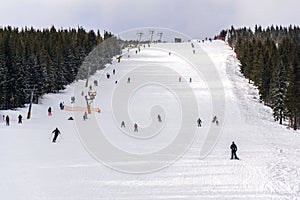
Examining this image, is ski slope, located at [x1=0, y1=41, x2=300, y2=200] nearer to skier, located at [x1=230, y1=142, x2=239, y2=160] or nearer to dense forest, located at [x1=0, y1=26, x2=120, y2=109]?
skier, located at [x1=230, y1=142, x2=239, y2=160]

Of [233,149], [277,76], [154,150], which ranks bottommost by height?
[154,150]

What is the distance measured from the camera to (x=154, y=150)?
24094 mm

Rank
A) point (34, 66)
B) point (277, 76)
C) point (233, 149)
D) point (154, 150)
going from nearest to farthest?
point (233, 149) < point (154, 150) < point (34, 66) < point (277, 76)

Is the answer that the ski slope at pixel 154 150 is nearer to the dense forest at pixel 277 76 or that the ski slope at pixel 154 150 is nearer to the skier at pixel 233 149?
the skier at pixel 233 149

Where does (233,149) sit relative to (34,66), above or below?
below

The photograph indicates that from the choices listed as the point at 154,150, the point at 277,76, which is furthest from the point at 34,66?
the point at 277,76

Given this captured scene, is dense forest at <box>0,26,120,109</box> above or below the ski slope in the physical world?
above

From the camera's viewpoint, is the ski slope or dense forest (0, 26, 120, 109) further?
dense forest (0, 26, 120, 109)

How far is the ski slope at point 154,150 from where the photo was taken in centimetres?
1545

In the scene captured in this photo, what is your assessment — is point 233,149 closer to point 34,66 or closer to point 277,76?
point 277,76

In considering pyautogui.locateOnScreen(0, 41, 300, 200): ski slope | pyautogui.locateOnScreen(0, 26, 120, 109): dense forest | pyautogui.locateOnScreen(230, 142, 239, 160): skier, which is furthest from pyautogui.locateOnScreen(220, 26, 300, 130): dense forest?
pyautogui.locateOnScreen(0, 26, 120, 109): dense forest

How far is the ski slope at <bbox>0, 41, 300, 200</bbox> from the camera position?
15.4m

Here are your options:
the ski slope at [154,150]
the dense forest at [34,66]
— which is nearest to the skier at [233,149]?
the ski slope at [154,150]

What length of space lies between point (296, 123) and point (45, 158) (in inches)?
1206
